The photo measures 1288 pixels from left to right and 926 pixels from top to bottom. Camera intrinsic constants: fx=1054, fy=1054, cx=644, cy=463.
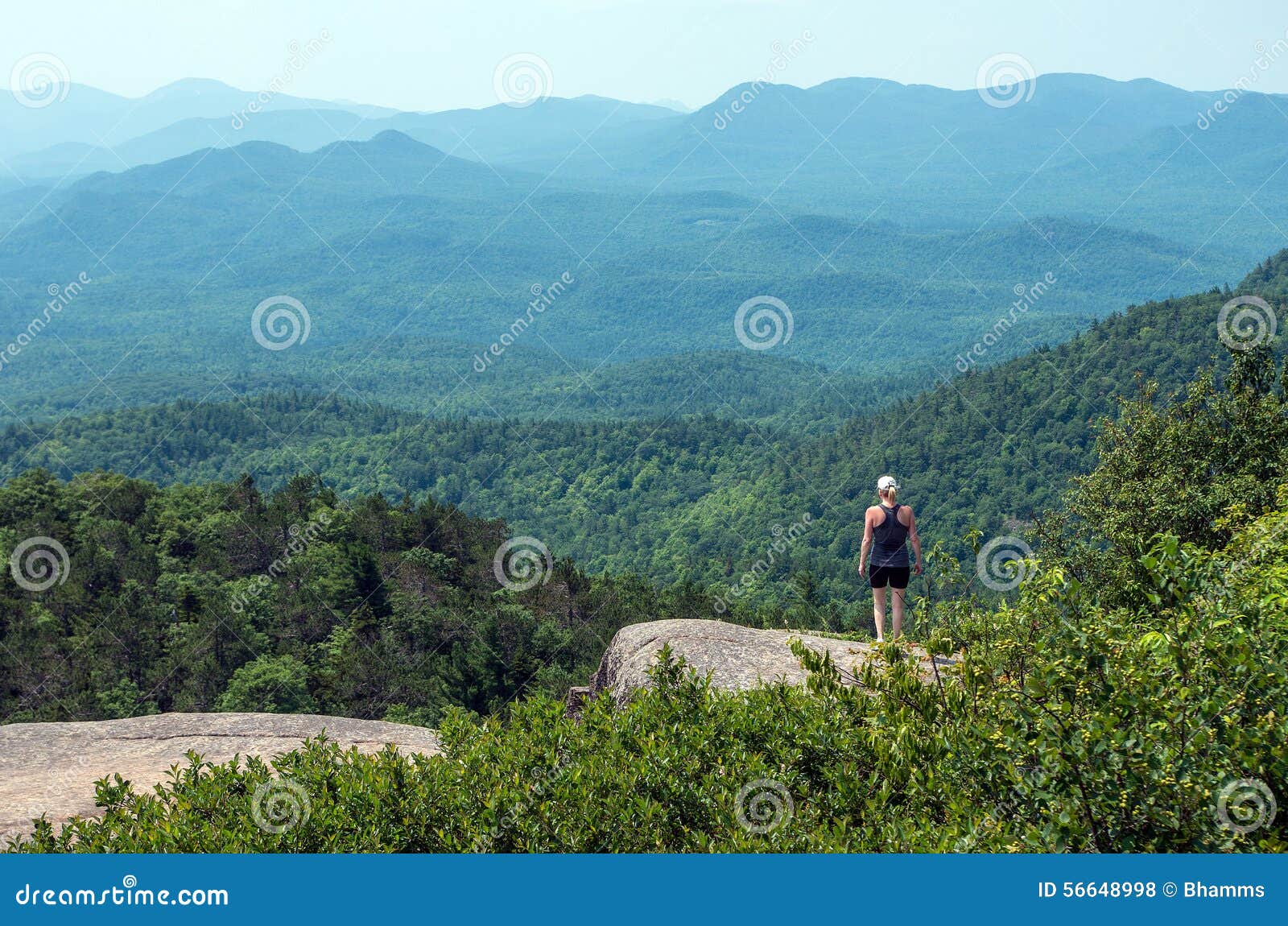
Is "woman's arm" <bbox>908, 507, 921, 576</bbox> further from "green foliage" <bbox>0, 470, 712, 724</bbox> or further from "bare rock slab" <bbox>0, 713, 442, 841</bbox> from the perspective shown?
"green foliage" <bbox>0, 470, 712, 724</bbox>

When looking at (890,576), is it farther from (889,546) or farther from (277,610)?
(277,610)

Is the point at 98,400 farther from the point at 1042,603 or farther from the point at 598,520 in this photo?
the point at 1042,603

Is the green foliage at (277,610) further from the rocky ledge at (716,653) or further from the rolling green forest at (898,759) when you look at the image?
the rolling green forest at (898,759)

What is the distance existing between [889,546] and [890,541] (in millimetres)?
65

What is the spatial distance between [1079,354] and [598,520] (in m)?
44.8

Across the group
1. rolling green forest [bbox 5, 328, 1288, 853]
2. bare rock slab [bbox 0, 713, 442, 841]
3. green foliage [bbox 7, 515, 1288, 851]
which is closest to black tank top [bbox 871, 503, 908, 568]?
rolling green forest [bbox 5, 328, 1288, 853]

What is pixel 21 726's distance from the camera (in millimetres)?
11320

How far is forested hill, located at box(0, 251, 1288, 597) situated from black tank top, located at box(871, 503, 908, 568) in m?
57.8

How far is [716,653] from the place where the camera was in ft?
37.9

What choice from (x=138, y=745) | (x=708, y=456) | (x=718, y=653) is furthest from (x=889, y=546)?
(x=708, y=456)

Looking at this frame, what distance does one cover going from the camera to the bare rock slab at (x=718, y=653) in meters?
10.9

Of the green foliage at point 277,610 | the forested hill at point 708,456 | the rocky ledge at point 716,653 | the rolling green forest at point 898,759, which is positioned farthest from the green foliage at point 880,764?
the forested hill at point 708,456

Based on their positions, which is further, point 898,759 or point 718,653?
point 718,653

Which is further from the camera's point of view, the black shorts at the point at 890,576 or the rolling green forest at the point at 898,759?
the black shorts at the point at 890,576
